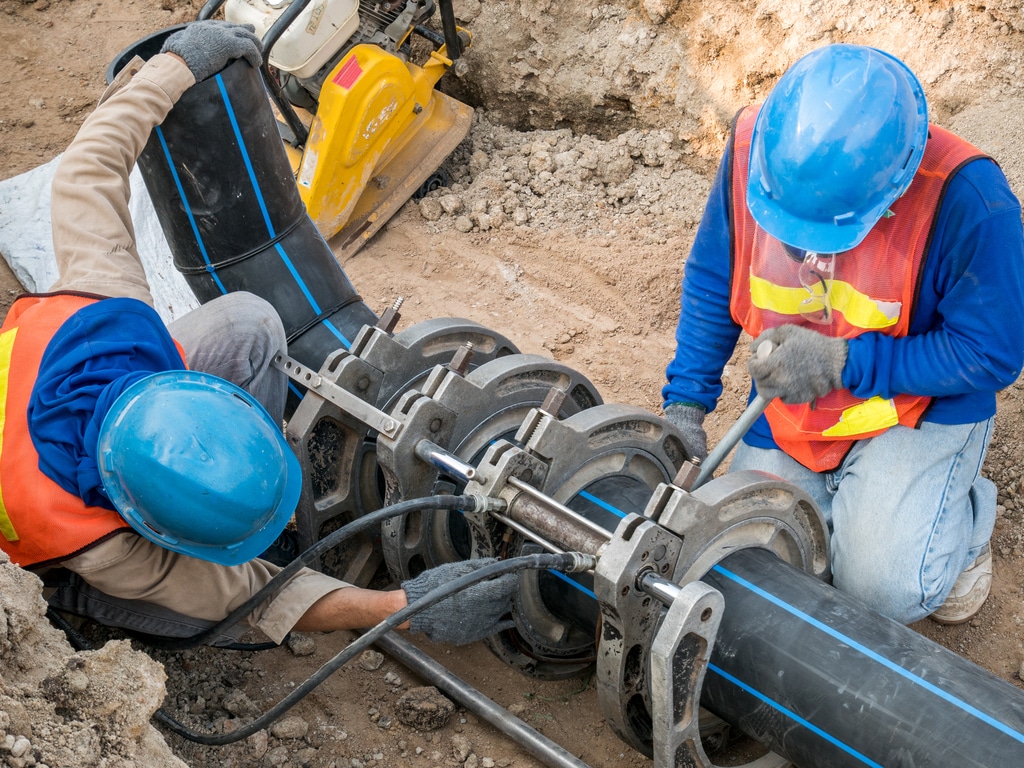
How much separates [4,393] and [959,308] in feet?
7.74

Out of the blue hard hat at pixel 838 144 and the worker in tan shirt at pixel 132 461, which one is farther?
the blue hard hat at pixel 838 144

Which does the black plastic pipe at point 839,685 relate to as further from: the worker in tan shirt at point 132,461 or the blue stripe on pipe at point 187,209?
the blue stripe on pipe at point 187,209

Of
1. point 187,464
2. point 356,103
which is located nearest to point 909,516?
point 187,464

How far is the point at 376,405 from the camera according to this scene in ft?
9.48

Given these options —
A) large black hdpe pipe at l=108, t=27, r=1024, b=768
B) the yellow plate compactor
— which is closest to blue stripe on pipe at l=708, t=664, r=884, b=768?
large black hdpe pipe at l=108, t=27, r=1024, b=768

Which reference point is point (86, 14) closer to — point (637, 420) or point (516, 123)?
point (516, 123)

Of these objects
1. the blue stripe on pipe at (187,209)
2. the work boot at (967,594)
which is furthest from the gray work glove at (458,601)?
the work boot at (967,594)

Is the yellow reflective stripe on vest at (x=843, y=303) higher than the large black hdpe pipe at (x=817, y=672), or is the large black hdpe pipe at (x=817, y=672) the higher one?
the yellow reflective stripe on vest at (x=843, y=303)

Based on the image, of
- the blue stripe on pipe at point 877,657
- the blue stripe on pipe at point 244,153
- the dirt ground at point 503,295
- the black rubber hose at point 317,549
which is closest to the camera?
the blue stripe on pipe at point 877,657

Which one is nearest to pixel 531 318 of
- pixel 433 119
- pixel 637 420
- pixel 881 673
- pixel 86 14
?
pixel 433 119

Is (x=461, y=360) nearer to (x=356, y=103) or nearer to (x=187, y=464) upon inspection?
(x=187, y=464)

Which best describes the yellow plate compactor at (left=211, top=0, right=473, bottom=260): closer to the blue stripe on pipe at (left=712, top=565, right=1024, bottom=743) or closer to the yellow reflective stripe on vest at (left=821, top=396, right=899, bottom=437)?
the yellow reflective stripe on vest at (left=821, top=396, right=899, bottom=437)

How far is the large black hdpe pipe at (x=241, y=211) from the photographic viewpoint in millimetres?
3039

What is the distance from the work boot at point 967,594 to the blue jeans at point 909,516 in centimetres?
22
